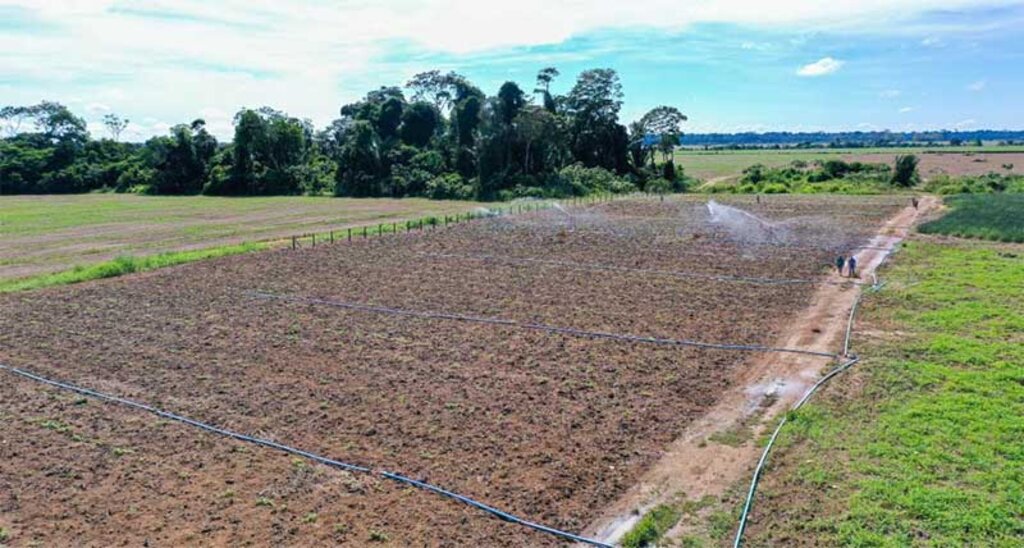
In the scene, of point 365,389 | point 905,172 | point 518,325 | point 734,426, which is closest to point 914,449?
point 734,426

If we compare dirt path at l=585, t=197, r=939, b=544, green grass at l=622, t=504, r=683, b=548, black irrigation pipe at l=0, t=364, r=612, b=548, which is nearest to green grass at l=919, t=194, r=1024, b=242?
dirt path at l=585, t=197, r=939, b=544

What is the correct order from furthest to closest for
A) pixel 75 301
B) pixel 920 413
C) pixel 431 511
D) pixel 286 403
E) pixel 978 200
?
pixel 978 200, pixel 75 301, pixel 286 403, pixel 920 413, pixel 431 511

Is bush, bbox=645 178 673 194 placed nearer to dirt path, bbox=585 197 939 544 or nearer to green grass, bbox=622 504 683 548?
dirt path, bbox=585 197 939 544

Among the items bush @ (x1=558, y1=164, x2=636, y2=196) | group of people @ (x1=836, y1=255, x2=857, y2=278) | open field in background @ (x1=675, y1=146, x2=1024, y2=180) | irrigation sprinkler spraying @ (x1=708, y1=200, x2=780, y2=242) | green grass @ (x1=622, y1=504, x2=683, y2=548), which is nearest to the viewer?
green grass @ (x1=622, y1=504, x2=683, y2=548)

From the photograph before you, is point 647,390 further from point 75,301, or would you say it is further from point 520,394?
point 75,301

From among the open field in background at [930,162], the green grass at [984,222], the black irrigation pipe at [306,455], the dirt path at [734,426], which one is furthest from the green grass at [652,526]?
the open field in background at [930,162]

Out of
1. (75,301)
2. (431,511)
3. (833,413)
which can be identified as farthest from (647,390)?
(75,301)
